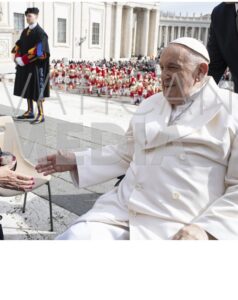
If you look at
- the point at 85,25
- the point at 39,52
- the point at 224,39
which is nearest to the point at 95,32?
the point at 85,25

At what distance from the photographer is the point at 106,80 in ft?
41.7

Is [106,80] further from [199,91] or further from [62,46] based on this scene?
[62,46]

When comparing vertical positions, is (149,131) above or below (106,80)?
above

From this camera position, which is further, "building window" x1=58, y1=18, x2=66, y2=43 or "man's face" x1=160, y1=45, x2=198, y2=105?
"building window" x1=58, y1=18, x2=66, y2=43

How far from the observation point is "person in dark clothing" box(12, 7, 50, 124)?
7.07 metres

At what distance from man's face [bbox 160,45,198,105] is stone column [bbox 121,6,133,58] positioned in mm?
39429

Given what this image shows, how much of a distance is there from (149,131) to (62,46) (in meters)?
30.9

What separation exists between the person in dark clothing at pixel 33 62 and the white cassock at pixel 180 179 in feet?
17.4

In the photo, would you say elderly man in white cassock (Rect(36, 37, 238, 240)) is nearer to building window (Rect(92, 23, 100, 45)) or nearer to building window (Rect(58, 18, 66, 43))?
building window (Rect(58, 18, 66, 43))

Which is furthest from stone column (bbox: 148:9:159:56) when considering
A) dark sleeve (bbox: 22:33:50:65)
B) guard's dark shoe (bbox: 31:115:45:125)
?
guard's dark shoe (bbox: 31:115:45:125)

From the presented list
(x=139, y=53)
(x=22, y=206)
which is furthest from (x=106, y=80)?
(x=139, y=53)

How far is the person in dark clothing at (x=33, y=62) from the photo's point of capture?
7.07m

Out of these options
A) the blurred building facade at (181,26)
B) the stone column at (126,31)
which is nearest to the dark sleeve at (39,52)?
the stone column at (126,31)

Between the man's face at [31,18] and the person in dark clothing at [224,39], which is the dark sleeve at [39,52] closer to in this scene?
the man's face at [31,18]
